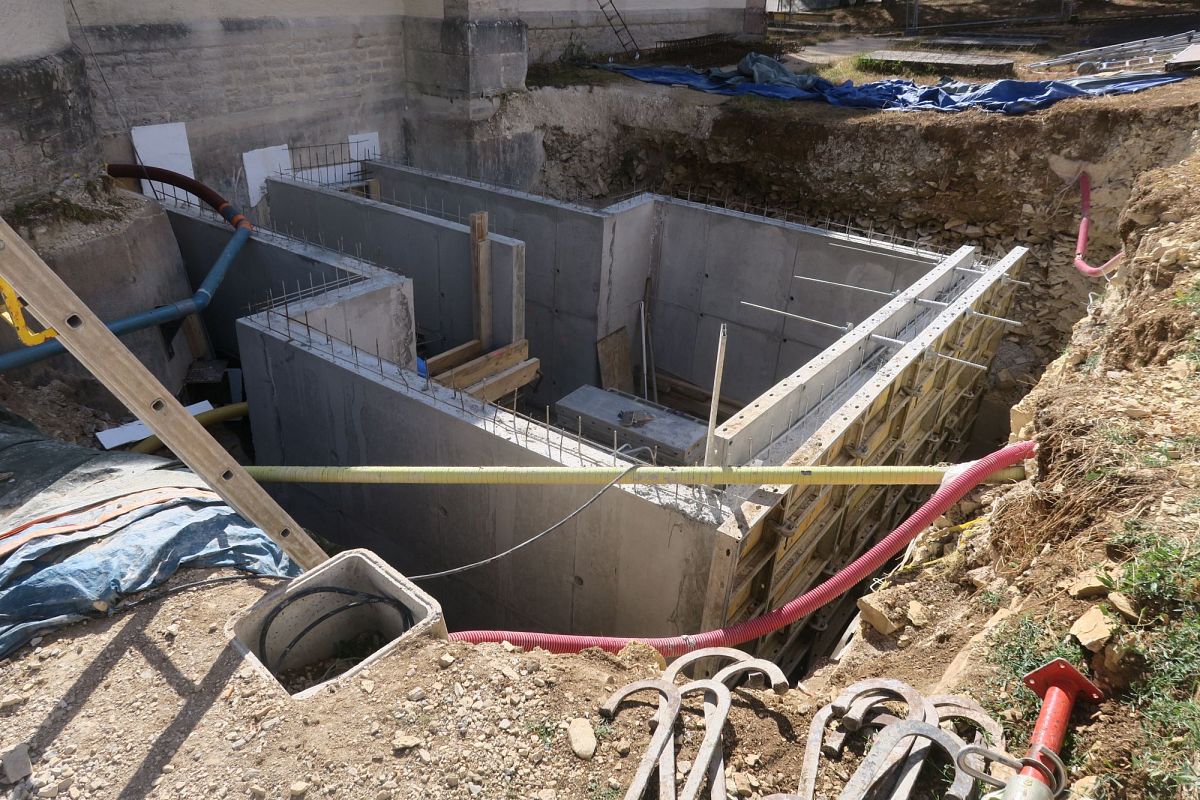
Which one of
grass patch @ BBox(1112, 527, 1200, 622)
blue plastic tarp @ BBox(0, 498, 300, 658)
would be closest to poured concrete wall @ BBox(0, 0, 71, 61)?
blue plastic tarp @ BBox(0, 498, 300, 658)

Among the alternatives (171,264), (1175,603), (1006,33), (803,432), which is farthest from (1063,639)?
(1006,33)

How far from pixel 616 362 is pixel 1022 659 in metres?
9.76

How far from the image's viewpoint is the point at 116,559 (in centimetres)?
506

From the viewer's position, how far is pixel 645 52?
73.8ft

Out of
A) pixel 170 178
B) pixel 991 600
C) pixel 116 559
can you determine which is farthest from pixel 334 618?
pixel 170 178

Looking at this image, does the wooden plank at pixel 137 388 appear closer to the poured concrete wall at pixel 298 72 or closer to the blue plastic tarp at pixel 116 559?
the blue plastic tarp at pixel 116 559

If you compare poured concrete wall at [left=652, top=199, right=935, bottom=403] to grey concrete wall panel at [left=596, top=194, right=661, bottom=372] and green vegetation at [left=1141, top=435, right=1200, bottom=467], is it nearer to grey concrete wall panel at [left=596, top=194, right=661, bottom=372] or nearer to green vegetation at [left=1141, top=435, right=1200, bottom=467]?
grey concrete wall panel at [left=596, top=194, right=661, bottom=372]

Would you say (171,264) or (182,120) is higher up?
(182,120)

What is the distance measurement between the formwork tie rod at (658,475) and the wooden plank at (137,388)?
836mm

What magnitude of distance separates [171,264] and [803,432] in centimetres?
870

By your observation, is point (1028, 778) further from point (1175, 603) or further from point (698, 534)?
point (698, 534)

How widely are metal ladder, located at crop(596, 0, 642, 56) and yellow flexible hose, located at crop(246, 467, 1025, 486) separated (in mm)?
18742

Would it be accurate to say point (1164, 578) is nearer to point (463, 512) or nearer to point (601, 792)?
point (601, 792)

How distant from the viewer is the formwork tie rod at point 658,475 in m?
5.79
